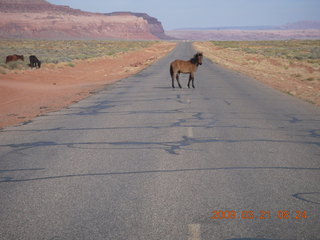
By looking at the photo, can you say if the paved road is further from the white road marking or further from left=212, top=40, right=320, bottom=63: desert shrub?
left=212, top=40, right=320, bottom=63: desert shrub

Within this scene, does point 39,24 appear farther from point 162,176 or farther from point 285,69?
point 162,176

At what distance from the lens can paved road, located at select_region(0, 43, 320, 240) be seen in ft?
14.2

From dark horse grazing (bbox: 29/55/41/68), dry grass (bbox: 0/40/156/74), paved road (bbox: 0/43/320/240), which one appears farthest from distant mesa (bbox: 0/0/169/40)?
paved road (bbox: 0/43/320/240)

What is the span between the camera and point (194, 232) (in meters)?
4.14

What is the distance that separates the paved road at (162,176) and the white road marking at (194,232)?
0.01 metres

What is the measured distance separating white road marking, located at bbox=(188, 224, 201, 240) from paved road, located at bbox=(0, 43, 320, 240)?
0.01 m

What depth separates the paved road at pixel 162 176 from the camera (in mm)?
4316

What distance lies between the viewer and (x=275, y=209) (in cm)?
473

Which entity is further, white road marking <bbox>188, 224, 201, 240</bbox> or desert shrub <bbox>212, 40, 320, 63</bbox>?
desert shrub <bbox>212, 40, 320, 63</bbox>

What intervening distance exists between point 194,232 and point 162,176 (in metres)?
1.97

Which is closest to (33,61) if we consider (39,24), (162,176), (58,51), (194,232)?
(162,176)

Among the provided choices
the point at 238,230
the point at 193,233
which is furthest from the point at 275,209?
the point at 193,233

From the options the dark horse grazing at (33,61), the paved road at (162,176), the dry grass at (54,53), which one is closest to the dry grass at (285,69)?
the paved road at (162,176)

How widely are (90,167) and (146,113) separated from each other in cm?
562
